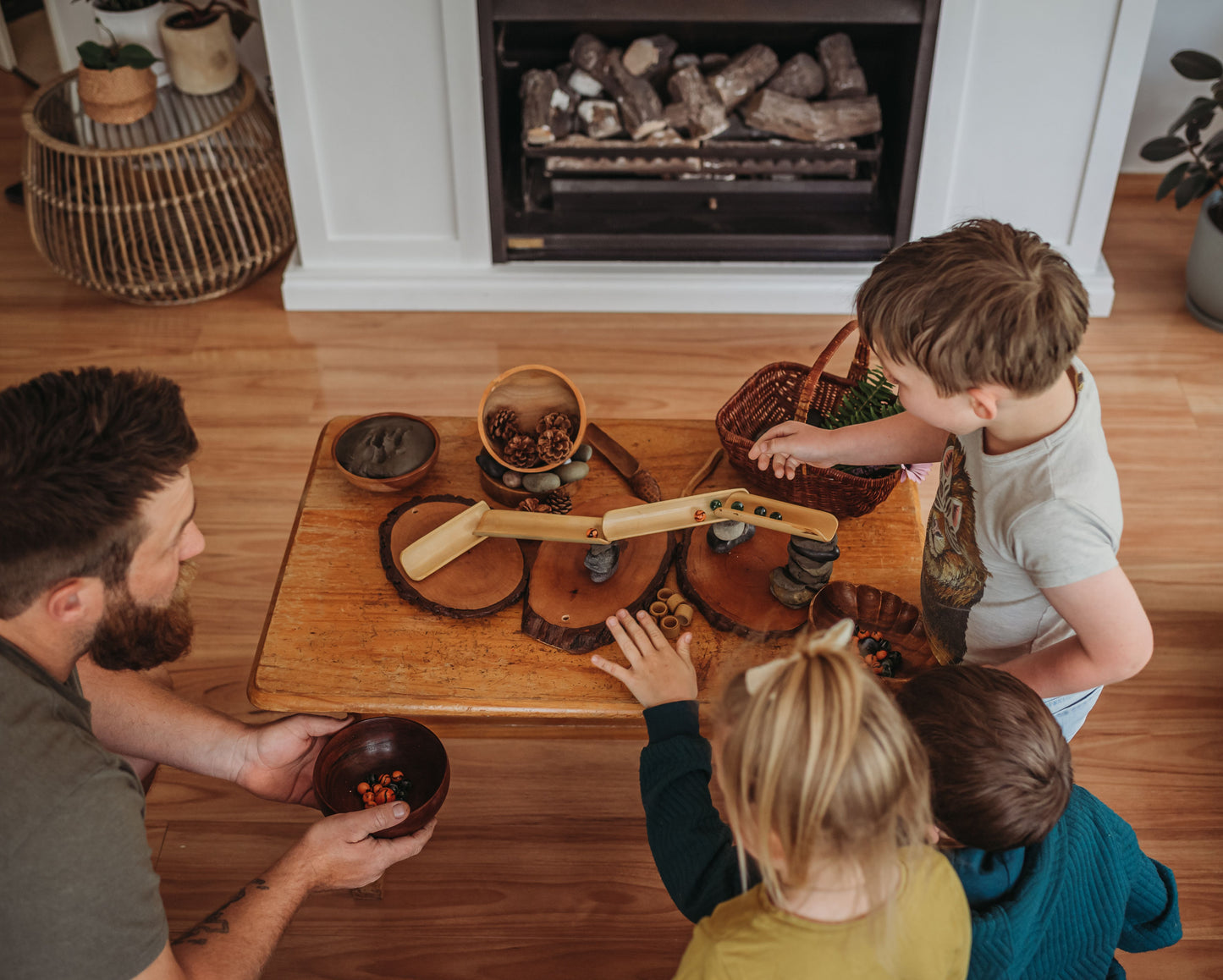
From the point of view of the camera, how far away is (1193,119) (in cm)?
253

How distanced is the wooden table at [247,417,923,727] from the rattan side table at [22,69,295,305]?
4.54ft

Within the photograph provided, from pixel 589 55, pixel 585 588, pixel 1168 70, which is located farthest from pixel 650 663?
pixel 1168 70

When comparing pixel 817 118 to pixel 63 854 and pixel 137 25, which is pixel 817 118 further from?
pixel 63 854

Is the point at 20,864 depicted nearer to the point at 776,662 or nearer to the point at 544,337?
the point at 776,662

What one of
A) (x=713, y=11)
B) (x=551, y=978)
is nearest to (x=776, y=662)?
(x=551, y=978)

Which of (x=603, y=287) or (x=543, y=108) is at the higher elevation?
(x=543, y=108)

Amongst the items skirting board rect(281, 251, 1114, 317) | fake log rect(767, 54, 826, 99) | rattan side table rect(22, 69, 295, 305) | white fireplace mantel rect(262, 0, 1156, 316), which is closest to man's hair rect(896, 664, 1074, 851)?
white fireplace mantel rect(262, 0, 1156, 316)

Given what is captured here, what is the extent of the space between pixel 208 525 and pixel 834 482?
1.46m

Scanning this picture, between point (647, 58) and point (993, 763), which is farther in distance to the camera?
point (647, 58)

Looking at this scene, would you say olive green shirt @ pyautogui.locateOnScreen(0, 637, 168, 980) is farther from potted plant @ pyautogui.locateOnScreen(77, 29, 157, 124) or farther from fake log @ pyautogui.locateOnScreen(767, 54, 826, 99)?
fake log @ pyautogui.locateOnScreen(767, 54, 826, 99)

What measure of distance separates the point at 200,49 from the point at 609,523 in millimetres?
1896

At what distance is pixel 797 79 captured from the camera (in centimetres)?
266

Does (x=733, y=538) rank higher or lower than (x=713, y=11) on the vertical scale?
lower

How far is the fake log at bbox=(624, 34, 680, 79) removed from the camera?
105 inches
